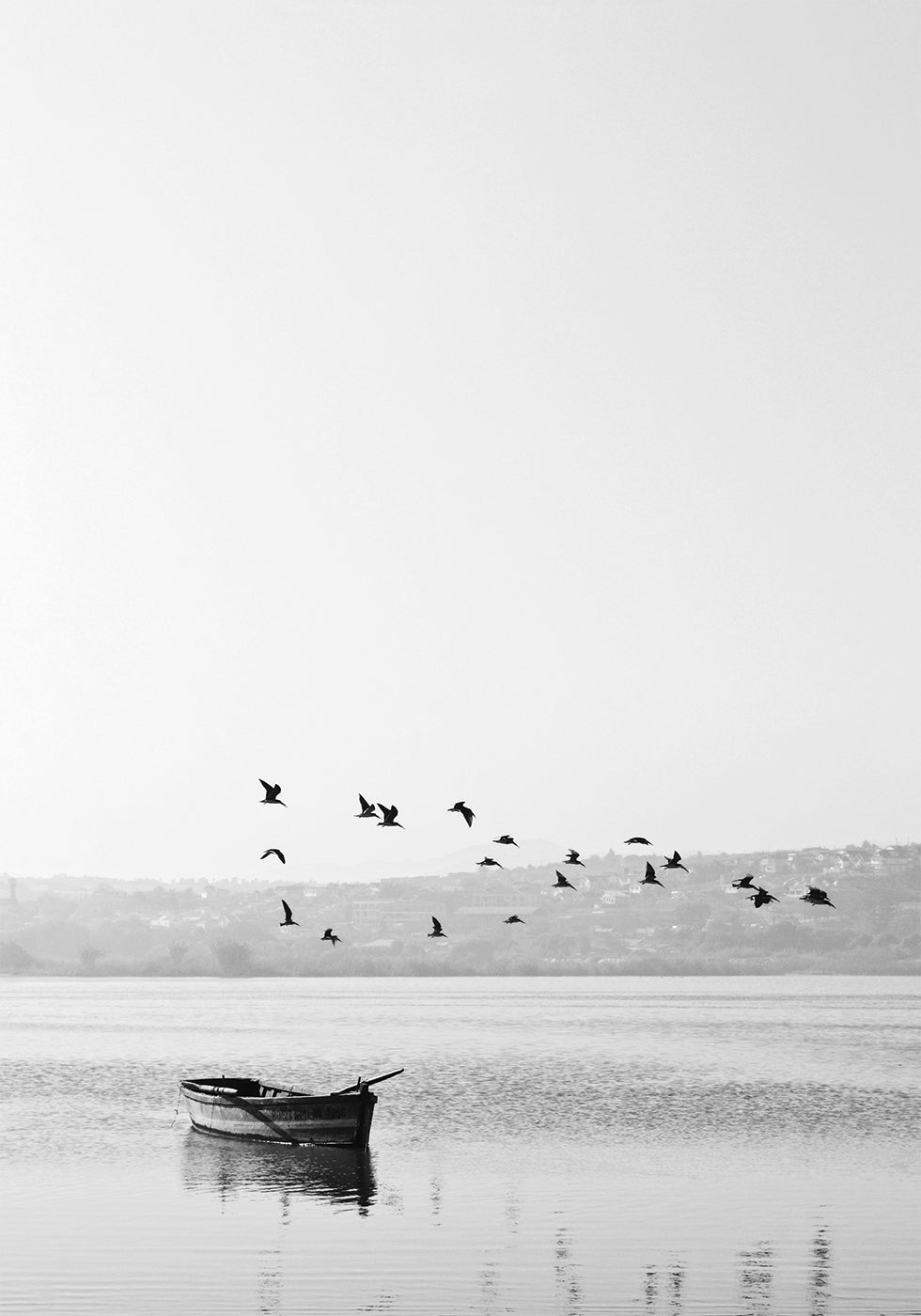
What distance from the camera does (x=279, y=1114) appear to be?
5019cm

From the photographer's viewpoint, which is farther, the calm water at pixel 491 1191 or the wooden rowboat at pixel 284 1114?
the wooden rowboat at pixel 284 1114

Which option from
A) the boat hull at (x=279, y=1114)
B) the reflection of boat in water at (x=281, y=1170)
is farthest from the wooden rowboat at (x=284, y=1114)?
the reflection of boat in water at (x=281, y=1170)

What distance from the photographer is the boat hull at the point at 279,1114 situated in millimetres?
48625

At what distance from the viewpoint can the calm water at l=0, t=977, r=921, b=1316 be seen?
1197 inches

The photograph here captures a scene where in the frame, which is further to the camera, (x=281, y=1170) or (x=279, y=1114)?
(x=279, y=1114)

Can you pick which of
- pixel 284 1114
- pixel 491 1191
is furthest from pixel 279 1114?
pixel 491 1191

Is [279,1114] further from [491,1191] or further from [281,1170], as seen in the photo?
[491,1191]

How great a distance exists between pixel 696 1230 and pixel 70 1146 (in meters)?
22.4

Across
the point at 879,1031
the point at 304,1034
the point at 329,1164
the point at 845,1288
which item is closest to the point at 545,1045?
the point at 304,1034

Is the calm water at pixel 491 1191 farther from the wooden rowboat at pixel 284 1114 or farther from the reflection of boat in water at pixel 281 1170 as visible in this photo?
the wooden rowboat at pixel 284 1114

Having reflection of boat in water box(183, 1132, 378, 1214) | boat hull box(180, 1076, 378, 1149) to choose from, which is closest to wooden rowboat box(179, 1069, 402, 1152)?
boat hull box(180, 1076, 378, 1149)

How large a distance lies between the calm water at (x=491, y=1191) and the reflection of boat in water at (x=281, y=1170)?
159mm

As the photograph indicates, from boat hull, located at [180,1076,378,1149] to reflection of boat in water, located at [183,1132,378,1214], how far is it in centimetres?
35

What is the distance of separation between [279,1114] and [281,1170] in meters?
4.30
